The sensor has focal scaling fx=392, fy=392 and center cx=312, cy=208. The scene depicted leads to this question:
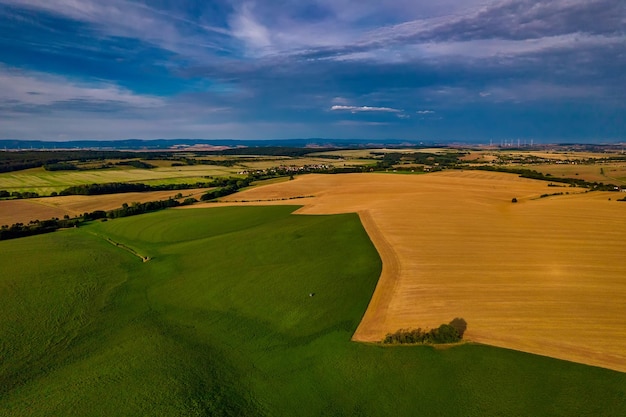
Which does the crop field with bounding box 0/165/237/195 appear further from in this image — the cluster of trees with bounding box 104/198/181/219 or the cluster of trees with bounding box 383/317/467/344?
the cluster of trees with bounding box 383/317/467/344

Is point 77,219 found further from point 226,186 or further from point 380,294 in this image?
point 380,294

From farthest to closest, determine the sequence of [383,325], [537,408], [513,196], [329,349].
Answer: [513,196] < [383,325] < [329,349] < [537,408]

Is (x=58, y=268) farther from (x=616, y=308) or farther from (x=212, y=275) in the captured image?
(x=616, y=308)

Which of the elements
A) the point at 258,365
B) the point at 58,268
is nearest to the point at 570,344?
the point at 258,365

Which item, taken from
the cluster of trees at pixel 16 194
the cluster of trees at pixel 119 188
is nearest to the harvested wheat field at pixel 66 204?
the cluster of trees at pixel 119 188

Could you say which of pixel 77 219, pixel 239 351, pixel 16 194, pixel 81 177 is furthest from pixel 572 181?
pixel 81 177

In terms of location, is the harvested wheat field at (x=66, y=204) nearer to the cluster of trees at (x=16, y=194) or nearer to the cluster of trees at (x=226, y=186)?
the cluster of trees at (x=226, y=186)
